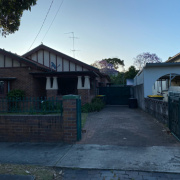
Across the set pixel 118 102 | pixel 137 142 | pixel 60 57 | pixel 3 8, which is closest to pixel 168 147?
pixel 137 142

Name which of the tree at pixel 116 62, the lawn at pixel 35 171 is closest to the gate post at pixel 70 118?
the lawn at pixel 35 171

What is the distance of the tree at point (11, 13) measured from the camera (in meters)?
6.57

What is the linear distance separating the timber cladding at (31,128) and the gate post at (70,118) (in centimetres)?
19

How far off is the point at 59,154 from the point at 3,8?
509cm

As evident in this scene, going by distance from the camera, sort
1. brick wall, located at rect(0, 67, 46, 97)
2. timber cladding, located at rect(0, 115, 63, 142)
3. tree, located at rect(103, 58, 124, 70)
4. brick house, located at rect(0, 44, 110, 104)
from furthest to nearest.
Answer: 1. tree, located at rect(103, 58, 124, 70)
2. brick wall, located at rect(0, 67, 46, 97)
3. brick house, located at rect(0, 44, 110, 104)
4. timber cladding, located at rect(0, 115, 63, 142)

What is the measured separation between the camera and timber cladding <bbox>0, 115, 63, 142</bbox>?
6.24m

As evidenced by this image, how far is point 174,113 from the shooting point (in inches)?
261

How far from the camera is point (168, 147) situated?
5.58 metres

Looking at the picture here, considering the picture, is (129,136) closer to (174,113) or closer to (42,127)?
(174,113)

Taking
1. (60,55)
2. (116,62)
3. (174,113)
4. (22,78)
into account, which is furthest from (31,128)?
(116,62)

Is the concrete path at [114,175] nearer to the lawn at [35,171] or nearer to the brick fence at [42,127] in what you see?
the lawn at [35,171]

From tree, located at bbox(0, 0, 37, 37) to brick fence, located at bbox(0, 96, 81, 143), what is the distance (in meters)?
3.45

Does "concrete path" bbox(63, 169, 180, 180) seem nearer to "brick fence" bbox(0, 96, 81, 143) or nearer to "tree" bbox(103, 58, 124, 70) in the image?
"brick fence" bbox(0, 96, 81, 143)

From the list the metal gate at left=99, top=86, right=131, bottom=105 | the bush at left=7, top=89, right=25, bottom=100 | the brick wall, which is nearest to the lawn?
the bush at left=7, top=89, right=25, bottom=100
